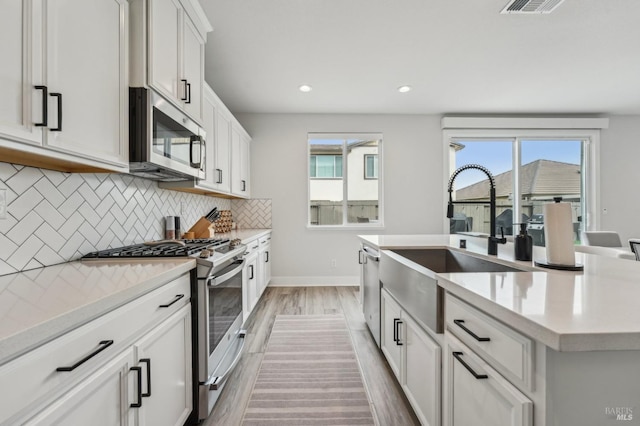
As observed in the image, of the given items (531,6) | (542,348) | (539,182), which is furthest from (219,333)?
(539,182)

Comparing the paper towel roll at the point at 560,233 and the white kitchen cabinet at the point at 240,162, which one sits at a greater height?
the white kitchen cabinet at the point at 240,162

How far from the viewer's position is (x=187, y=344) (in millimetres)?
1472

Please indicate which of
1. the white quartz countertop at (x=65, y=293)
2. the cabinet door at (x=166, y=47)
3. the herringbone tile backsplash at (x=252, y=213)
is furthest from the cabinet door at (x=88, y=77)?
the herringbone tile backsplash at (x=252, y=213)

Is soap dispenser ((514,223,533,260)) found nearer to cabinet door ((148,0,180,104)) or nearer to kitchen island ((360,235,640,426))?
kitchen island ((360,235,640,426))

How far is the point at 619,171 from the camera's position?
4742 millimetres

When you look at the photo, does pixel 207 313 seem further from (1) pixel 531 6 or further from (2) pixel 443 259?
(1) pixel 531 6

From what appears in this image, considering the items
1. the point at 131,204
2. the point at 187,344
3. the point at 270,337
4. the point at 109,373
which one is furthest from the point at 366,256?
the point at 109,373

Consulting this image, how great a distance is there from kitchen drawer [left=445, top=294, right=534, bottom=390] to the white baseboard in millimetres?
3515

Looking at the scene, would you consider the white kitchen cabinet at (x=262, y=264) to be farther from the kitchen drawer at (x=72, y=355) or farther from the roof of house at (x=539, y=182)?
the roof of house at (x=539, y=182)

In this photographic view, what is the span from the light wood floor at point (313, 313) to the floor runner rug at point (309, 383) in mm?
68

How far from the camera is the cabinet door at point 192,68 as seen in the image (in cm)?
194

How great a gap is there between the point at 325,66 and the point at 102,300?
2969mm

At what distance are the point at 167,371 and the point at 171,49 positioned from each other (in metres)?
1.73

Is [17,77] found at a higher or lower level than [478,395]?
higher
